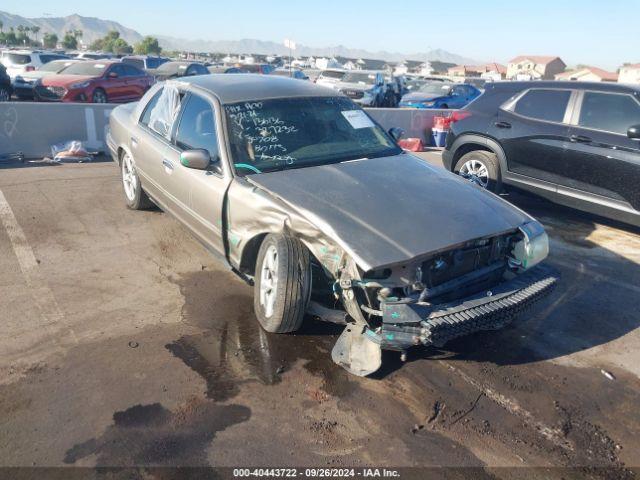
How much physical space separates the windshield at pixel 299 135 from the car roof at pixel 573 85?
127 inches

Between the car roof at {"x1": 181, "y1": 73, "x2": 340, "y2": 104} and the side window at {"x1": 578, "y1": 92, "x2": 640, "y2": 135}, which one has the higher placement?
the car roof at {"x1": 181, "y1": 73, "x2": 340, "y2": 104}

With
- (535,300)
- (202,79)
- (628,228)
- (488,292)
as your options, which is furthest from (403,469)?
(628,228)

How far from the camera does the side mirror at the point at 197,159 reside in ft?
13.3

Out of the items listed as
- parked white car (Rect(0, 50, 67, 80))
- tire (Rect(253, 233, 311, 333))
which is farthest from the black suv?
parked white car (Rect(0, 50, 67, 80))

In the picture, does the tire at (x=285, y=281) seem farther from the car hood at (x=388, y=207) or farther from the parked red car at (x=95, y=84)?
the parked red car at (x=95, y=84)

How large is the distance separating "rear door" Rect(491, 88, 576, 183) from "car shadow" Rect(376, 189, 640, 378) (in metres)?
0.78

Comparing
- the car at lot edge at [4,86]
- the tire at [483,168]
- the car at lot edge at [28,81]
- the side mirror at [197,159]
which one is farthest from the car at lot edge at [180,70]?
the side mirror at [197,159]

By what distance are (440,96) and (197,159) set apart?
1629 cm

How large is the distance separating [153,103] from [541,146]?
4.71 meters

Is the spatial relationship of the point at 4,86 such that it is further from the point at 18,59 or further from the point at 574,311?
the point at 574,311

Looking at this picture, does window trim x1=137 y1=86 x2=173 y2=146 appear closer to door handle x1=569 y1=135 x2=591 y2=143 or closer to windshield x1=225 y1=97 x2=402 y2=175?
windshield x1=225 y1=97 x2=402 y2=175

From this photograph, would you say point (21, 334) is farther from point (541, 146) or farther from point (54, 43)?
point (54, 43)

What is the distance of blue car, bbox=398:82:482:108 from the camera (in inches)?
719

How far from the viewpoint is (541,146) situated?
6.71 metres
